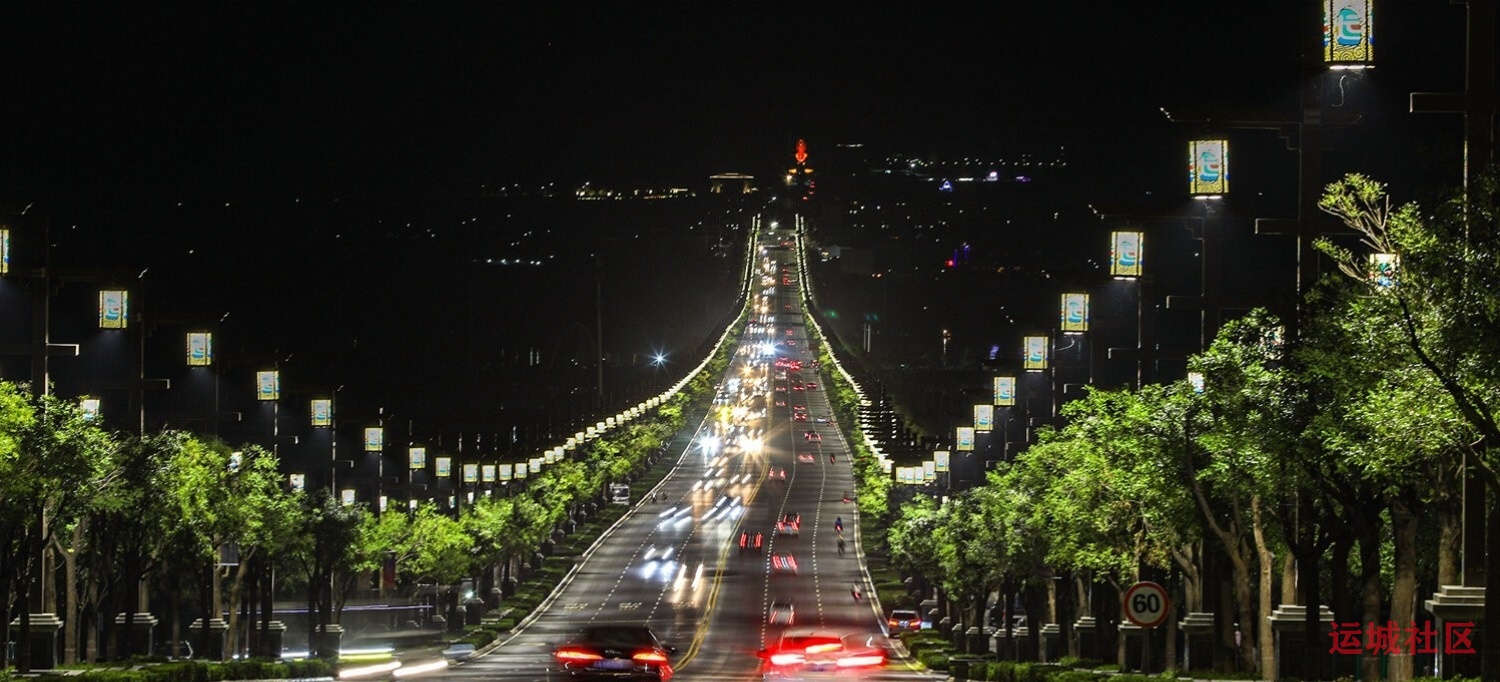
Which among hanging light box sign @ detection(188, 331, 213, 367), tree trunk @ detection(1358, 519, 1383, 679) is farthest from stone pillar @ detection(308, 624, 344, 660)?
tree trunk @ detection(1358, 519, 1383, 679)

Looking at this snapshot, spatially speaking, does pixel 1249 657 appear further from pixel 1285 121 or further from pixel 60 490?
pixel 60 490

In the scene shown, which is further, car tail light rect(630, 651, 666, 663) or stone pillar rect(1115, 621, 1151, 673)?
stone pillar rect(1115, 621, 1151, 673)

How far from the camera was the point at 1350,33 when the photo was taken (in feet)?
117

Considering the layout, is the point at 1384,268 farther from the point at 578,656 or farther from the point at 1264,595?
the point at 1264,595

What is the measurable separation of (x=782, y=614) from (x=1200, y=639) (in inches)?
2287

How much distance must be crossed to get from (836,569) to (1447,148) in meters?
113

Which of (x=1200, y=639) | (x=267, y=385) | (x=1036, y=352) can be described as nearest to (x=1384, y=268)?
(x=1200, y=639)

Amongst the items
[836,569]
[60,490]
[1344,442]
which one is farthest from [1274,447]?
[836,569]

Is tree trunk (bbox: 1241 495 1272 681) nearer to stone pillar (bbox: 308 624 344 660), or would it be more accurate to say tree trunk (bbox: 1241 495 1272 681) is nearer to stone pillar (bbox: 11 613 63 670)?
stone pillar (bbox: 11 613 63 670)

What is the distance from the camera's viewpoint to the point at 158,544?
62.1 metres

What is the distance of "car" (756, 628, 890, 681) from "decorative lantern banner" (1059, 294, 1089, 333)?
21.6 meters

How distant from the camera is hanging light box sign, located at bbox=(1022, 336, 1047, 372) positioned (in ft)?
249

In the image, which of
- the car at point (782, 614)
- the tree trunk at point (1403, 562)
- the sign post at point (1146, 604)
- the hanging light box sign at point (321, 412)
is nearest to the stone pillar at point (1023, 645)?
the car at point (782, 614)

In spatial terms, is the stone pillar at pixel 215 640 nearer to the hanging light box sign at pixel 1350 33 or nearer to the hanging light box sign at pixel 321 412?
the hanging light box sign at pixel 321 412
